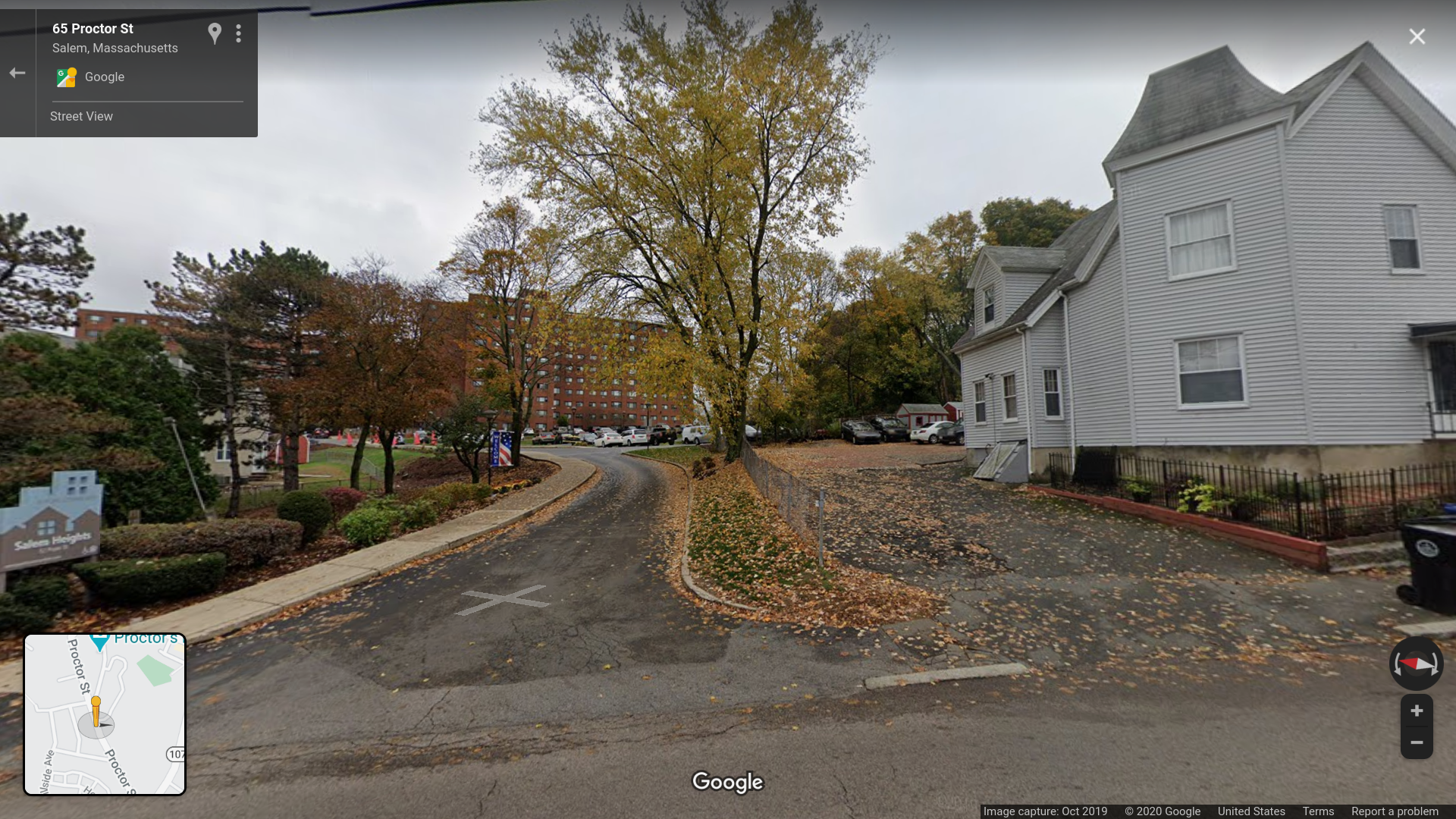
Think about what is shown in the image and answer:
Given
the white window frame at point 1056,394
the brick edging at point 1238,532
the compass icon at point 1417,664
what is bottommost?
the brick edging at point 1238,532

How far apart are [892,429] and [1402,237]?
25.4 meters

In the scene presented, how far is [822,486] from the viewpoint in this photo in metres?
15.4

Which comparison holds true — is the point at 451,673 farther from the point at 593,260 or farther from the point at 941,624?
the point at 593,260

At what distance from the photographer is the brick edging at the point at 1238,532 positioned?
733 centimetres

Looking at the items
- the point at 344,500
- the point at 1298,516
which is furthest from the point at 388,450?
the point at 1298,516

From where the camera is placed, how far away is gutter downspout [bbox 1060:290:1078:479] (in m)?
14.5

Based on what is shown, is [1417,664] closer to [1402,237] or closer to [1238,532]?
[1238,532]

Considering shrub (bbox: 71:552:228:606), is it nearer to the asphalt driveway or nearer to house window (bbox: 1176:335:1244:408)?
the asphalt driveway

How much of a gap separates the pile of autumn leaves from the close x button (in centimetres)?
349

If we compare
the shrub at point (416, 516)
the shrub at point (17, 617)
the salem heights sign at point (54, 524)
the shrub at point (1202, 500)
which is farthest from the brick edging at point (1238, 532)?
the salem heights sign at point (54, 524)

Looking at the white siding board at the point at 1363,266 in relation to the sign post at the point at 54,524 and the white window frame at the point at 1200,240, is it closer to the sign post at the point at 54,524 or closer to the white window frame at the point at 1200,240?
the white window frame at the point at 1200,240

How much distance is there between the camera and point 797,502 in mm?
9773

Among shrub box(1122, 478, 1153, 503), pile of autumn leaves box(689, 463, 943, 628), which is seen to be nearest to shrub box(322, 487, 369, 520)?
pile of autumn leaves box(689, 463, 943, 628)

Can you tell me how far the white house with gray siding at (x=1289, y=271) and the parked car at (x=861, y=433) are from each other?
2037 centimetres
